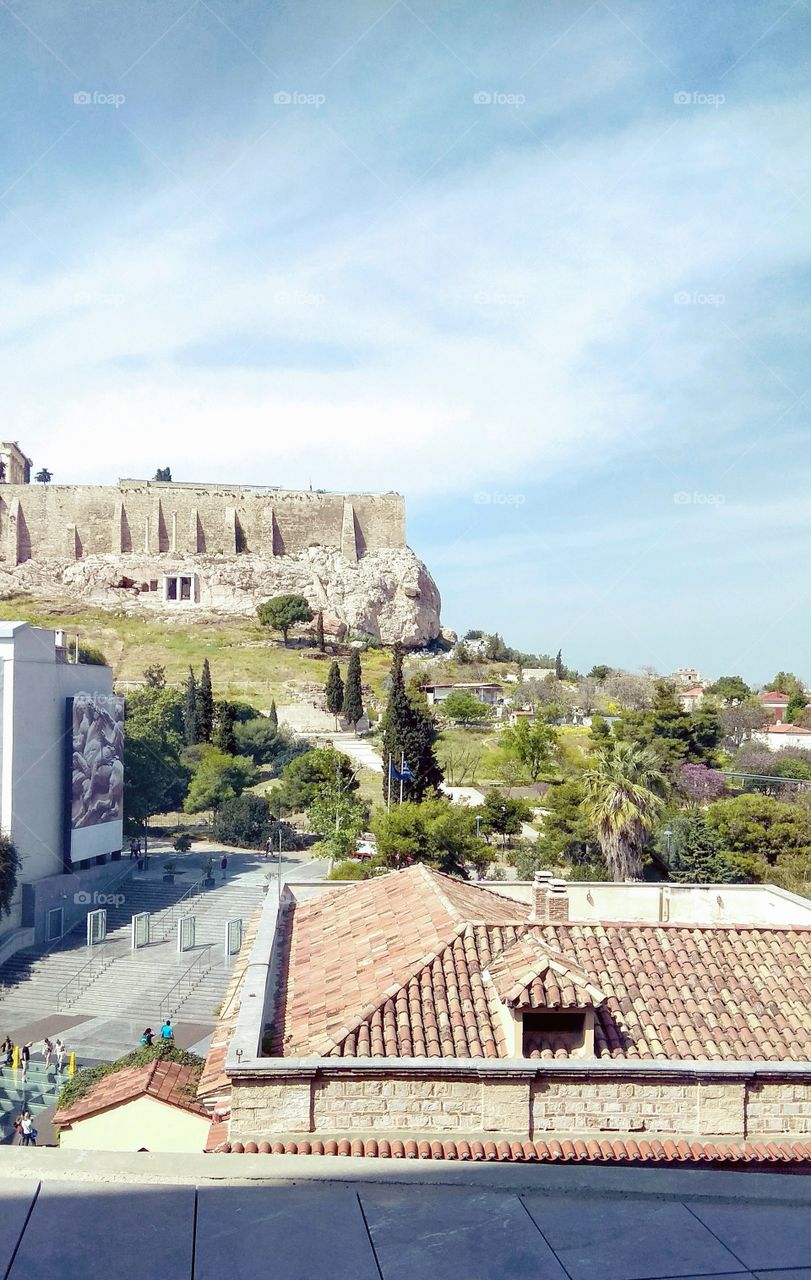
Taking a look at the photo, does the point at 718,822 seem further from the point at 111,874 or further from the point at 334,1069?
the point at 334,1069

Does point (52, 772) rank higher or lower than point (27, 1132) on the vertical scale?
higher

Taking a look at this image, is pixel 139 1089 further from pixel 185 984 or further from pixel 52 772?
pixel 52 772

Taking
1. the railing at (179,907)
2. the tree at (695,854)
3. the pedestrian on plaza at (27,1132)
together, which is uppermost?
the tree at (695,854)

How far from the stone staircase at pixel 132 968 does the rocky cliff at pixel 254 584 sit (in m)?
44.9

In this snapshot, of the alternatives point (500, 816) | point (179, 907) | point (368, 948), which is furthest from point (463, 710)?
point (368, 948)

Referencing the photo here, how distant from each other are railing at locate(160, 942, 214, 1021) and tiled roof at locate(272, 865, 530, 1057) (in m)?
9.17

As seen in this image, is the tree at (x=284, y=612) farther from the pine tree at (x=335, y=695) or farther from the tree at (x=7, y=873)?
the tree at (x=7, y=873)

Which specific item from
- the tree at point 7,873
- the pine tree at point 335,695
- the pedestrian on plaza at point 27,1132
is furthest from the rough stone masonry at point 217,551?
the pedestrian on plaza at point 27,1132

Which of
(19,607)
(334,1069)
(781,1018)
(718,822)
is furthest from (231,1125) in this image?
(19,607)

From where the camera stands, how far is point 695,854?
25.5 metres

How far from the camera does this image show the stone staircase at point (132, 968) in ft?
65.6

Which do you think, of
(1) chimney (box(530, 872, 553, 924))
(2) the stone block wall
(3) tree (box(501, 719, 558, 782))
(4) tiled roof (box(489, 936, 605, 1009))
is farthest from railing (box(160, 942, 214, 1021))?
(3) tree (box(501, 719, 558, 782))

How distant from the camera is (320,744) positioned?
4641 centimetres

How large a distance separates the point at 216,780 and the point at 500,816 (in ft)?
42.1
